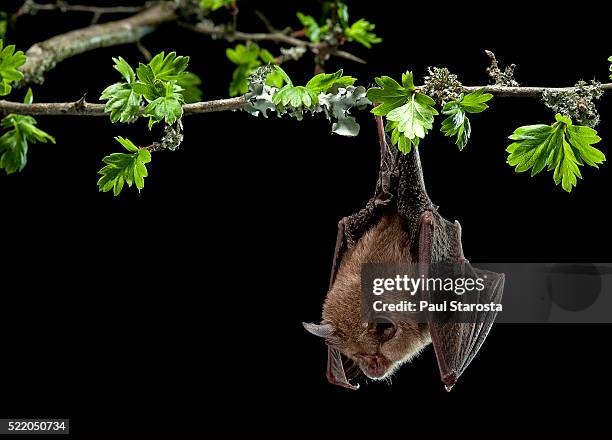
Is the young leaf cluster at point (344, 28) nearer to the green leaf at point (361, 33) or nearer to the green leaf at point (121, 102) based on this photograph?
the green leaf at point (361, 33)

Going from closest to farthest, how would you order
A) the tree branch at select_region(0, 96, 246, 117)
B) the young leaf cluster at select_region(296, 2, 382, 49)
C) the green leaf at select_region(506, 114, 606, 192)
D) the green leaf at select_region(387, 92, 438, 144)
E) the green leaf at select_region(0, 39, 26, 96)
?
the green leaf at select_region(387, 92, 438, 144), the green leaf at select_region(506, 114, 606, 192), the tree branch at select_region(0, 96, 246, 117), the green leaf at select_region(0, 39, 26, 96), the young leaf cluster at select_region(296, 2, 382, 49)

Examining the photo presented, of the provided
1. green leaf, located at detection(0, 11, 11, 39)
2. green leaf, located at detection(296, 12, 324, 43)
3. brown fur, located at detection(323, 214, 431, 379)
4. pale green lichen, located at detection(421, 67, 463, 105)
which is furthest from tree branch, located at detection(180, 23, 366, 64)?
pale green lichen, located at detection(421, 67, 463, 105)

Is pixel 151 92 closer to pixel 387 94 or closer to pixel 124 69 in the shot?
pixel 124 69

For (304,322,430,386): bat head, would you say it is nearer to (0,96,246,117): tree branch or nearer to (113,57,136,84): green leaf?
(0,96,246,117): tree branch

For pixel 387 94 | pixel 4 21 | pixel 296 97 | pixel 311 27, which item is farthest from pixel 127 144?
pixel 4 21

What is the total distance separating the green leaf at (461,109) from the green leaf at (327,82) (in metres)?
0.36

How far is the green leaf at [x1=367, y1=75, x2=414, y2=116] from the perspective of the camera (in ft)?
9.29

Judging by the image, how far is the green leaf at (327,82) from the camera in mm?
2967

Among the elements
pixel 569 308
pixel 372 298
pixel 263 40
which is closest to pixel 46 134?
pixel 263 40

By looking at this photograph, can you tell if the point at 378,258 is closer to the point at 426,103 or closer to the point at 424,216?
the point at 424,216

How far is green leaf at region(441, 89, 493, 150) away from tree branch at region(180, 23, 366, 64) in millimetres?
1682

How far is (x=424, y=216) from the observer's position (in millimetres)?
3352

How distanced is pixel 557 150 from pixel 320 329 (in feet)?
3.89

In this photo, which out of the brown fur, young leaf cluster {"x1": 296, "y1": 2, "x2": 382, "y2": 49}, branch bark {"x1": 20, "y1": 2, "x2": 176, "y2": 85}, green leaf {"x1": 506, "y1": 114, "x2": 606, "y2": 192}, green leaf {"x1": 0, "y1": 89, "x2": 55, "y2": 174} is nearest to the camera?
green leaf {"x1": 506, "y1": 114, "x2": 606, "y2": 192}
